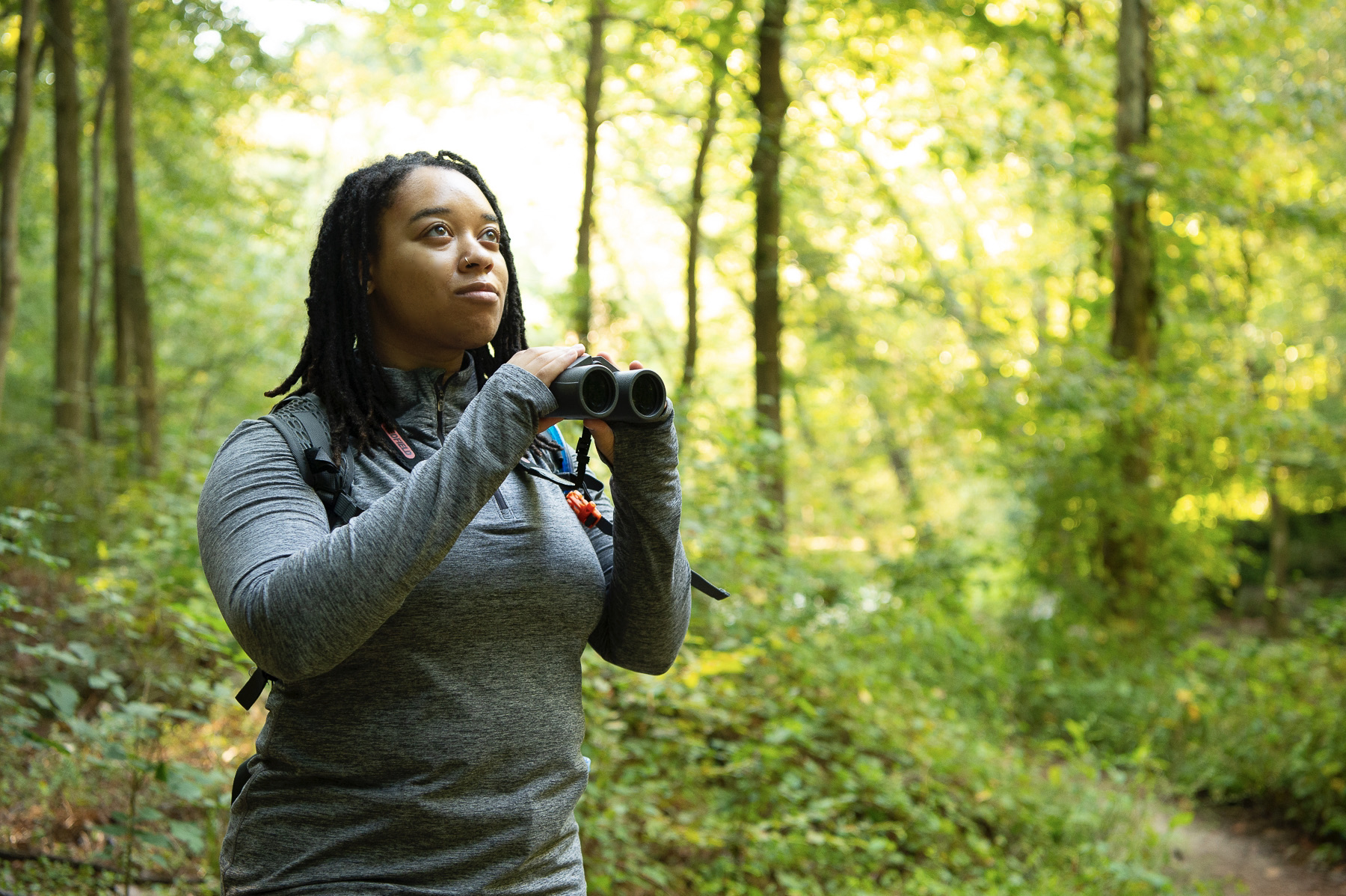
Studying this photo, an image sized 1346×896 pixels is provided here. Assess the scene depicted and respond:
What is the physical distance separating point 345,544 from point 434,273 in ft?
1.74

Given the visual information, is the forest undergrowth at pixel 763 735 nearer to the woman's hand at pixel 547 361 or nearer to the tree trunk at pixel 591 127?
the woman's hand at pixel 547 361

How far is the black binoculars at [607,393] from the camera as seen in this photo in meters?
1.44

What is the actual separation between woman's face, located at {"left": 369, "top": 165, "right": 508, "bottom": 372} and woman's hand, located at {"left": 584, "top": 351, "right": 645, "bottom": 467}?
0.23m

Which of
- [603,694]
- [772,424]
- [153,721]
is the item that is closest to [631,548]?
[603,694]

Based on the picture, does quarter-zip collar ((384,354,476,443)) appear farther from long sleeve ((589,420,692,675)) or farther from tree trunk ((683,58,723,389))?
tree trunk ((683,58,723,389))

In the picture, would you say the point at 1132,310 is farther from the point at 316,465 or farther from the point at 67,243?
the point at 316,465

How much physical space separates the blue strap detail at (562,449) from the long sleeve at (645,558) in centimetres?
17

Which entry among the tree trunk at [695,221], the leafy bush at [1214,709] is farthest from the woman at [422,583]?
the tree trunk at [695,221]

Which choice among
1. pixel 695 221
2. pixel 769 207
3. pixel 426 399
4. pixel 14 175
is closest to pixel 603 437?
pixel 426 399

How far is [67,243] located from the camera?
28.1 ft

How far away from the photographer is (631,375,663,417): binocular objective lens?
5.04 feet

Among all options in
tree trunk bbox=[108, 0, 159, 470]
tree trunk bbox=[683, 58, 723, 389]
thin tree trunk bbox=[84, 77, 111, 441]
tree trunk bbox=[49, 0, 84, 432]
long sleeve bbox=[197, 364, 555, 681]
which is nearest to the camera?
long sleeve bbox=[197, 364, 555, 681]

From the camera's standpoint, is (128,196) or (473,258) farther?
(128,196)

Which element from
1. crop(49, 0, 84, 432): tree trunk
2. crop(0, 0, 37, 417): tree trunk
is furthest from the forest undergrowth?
crop(0, 0, 37, 417): tree trunk
